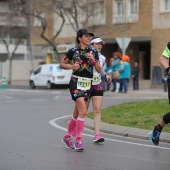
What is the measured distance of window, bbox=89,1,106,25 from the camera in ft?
120

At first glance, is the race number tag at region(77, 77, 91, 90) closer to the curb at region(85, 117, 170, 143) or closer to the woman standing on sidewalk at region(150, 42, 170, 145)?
the woman standing on sidewalk at region(150, 42, 170, 145)

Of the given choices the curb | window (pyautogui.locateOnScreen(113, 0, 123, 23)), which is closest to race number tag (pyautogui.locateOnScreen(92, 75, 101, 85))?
the curb

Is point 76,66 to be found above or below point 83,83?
above

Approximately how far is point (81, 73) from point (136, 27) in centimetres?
2768

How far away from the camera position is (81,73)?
28.4 ft

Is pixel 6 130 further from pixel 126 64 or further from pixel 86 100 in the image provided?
pixel 126 64

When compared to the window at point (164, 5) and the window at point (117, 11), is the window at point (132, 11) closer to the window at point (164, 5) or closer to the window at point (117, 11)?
the window at point (117, 11)

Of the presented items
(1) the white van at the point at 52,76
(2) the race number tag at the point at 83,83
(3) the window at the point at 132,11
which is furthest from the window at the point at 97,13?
(2) the race number tag at the point at 83,83

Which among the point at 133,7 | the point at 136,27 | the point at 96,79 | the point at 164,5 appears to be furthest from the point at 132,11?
the point at 96,79

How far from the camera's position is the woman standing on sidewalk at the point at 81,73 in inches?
338

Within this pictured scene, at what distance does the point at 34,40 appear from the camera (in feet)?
154

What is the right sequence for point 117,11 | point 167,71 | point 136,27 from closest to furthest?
point 167,71
point 136,27
point 117,11

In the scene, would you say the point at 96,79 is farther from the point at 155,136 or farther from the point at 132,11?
the point at 132,11

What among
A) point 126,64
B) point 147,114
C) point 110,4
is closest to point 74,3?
point 110,4
